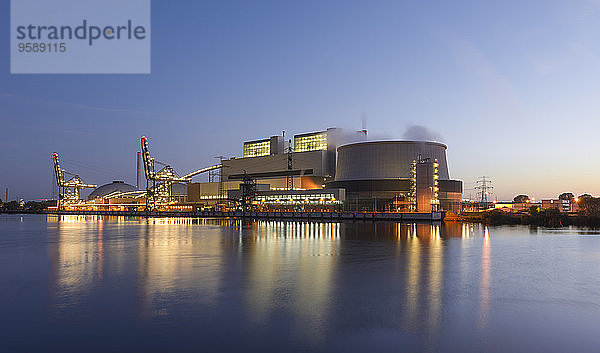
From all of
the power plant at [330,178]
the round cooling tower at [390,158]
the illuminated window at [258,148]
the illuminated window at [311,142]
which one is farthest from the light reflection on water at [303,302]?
the illuminated window at [258,148]

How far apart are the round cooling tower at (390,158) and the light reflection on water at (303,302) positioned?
320 ft

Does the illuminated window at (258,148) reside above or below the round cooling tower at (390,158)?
above

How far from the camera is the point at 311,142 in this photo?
525 feet

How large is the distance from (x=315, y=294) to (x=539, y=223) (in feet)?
258

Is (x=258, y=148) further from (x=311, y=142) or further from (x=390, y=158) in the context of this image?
(x=390, y=158)

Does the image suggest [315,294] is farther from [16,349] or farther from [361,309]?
[16,349]

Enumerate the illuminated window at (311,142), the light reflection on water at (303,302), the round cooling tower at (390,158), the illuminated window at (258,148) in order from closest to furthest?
the light reflection on water at (303,302)
the round cooling tower at (390,158)
the illuminated window at (311,142)
the illuminated window at (258,148)

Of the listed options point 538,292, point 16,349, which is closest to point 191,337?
point 16,349

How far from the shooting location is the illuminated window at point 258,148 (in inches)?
6796

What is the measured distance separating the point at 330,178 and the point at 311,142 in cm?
1763

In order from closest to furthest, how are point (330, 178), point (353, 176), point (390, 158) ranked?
point (390, 158), point (353, 176), point (330, 178)

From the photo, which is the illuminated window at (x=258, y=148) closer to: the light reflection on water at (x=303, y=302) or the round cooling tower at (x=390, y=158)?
the round cooling tower at (x=390, y=158)

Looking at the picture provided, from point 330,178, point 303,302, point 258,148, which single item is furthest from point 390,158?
point 303,302

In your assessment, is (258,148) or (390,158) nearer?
(390,158)
